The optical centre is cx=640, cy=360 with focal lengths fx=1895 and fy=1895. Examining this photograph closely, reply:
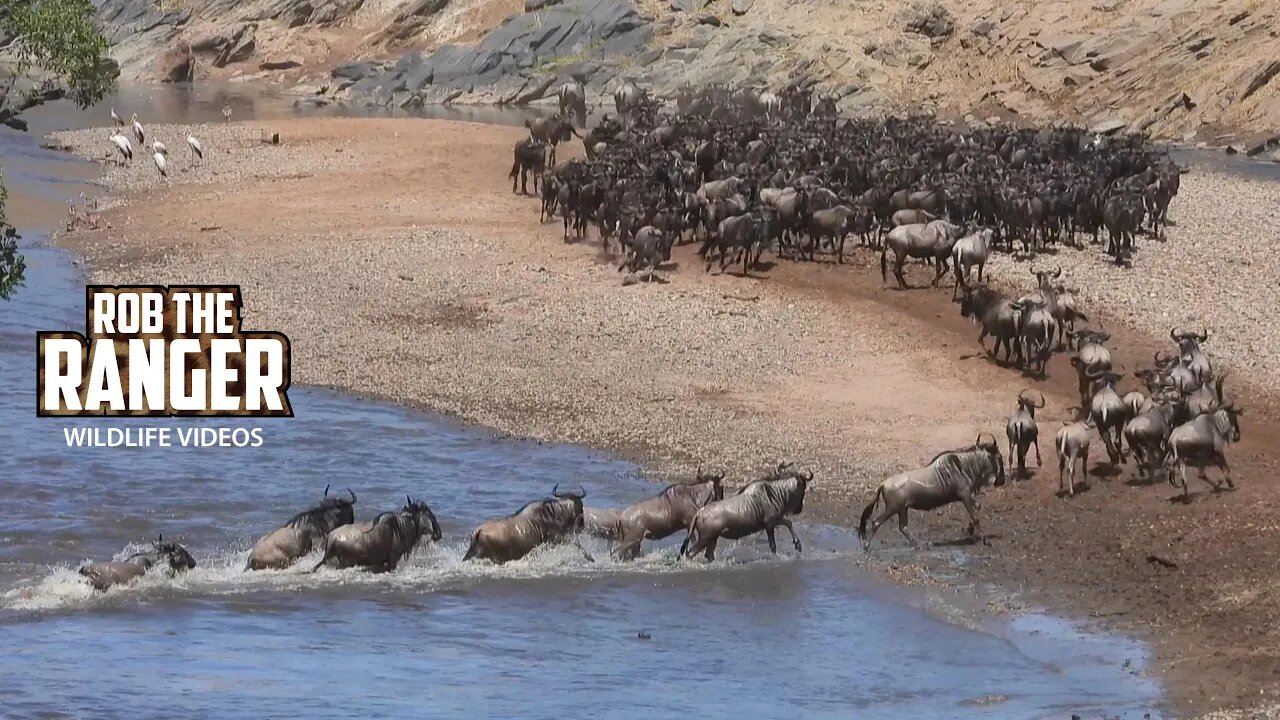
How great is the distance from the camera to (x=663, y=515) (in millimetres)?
17312

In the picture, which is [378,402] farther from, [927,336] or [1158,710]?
[1158,710]

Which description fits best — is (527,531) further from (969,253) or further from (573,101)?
(573,101)

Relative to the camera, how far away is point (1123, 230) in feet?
102

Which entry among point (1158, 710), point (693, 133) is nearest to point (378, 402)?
point (1158, 710)

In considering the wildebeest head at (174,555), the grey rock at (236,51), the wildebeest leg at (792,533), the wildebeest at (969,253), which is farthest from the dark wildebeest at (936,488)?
the grey rock at (236,51)

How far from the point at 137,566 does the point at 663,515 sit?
A: 4.66 metres

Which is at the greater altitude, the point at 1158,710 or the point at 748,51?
the point at 748,51

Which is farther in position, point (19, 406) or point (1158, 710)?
point (19, 406)

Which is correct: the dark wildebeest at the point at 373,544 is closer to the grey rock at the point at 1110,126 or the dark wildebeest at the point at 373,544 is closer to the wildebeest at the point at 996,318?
the wildebeest at the point at 996,318

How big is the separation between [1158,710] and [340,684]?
5.84 m

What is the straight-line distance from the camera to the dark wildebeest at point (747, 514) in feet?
55.3

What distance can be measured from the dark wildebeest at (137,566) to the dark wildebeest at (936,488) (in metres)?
6.15

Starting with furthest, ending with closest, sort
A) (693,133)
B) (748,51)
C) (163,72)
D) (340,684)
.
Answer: (163,72) → (748,51) → (693,133) → (340,684)

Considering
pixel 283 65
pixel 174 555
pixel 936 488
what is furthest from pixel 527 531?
pixel 283 65
